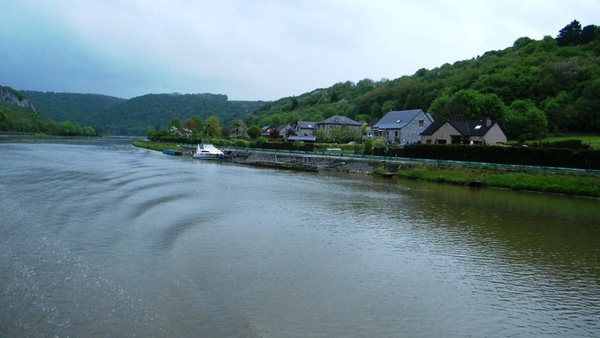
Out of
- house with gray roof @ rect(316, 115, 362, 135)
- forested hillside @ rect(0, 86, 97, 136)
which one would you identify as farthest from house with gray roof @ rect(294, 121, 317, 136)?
forested hillside @ rect(0, 86, 97, 136)

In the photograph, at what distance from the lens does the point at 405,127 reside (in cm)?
6462

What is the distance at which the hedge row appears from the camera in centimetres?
2906

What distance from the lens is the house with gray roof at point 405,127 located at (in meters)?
64.9

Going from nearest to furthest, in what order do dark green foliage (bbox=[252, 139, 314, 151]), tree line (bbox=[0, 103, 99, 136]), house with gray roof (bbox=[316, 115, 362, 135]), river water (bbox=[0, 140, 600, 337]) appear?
river water (bbox=[0, 140, 600, 337]) < dark green foliage (bbox=[252, 139, 314, 151]) < house with gray roof (bbox=[316, 115, 362, 135]) < tree line (bbox=[0, 103, 99, 136])

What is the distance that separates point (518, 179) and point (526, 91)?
53925 mm

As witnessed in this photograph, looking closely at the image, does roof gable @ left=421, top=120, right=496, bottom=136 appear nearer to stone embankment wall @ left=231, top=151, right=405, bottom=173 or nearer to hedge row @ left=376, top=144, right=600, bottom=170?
hedge row @ left=376, top=144, right=600, bottom=170

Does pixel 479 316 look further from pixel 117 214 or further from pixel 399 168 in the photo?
pixel 399 168

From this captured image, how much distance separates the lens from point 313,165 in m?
48.7

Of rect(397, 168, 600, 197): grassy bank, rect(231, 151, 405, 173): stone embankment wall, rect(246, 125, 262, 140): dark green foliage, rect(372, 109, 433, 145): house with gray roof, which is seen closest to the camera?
rect(397, 168, 600, 197): grassy bank

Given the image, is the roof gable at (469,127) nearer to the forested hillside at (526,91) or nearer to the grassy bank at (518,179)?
the forested hillside at (526,91)

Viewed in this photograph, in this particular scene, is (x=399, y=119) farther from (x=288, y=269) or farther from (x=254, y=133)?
(x=288, y=269)

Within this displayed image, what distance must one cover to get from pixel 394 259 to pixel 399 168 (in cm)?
2815

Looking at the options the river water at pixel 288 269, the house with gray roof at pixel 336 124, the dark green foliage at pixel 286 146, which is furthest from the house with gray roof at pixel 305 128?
the river water at pixel 288 269

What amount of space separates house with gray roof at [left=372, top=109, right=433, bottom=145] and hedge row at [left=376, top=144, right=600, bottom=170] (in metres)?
22.3
